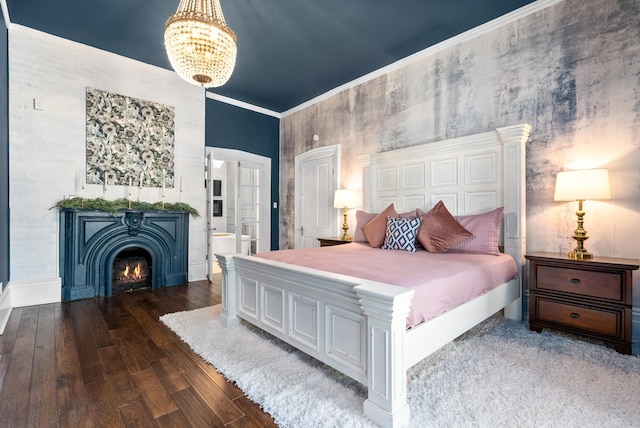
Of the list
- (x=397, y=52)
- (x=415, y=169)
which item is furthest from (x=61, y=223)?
(x=397, y=52)

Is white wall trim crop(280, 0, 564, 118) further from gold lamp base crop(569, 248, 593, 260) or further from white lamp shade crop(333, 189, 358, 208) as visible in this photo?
gold lamp base crop(569, 248, 593, 260)

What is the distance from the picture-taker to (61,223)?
12.0 feet

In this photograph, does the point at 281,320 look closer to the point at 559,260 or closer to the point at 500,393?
the point at 500,393

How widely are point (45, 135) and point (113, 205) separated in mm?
1065

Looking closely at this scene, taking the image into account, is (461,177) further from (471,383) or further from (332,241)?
(471,383)

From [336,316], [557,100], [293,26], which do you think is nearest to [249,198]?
[293,26]

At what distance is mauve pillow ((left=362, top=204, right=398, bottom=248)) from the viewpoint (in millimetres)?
3414

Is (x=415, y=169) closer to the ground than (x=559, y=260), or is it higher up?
higher up

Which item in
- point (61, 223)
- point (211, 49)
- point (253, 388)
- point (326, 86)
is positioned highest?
point (326, 86)

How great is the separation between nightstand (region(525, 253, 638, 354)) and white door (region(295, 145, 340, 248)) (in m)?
2.90

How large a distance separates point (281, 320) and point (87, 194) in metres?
3.28

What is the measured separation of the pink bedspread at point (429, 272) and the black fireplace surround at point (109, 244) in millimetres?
2420

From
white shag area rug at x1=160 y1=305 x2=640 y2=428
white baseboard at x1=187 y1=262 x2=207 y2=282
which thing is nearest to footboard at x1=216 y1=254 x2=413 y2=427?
white shag area rug at x1=160 y1=305 x2=640 y2=428

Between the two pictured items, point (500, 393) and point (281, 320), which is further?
point (281, 320)
